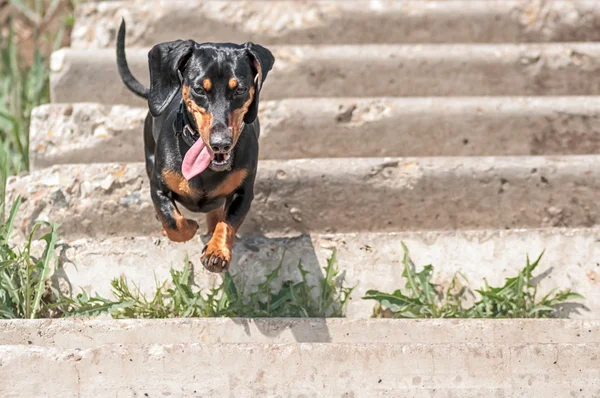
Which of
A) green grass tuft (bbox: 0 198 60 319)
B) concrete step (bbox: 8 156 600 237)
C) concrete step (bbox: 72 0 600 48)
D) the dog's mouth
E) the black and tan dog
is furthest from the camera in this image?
concrete step (bbox: 72 0 600 48)

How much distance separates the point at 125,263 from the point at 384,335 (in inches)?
44.8

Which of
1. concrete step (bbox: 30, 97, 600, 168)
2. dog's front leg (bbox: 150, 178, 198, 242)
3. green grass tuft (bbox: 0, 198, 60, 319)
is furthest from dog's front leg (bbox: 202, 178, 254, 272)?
concrete step (bbox: 30, 97, 600, 168)

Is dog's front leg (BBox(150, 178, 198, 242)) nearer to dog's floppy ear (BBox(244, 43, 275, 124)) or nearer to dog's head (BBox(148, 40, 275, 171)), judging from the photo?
dog's head (BBox(148, 40, 275, 171))

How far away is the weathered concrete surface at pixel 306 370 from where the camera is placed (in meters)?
2.72

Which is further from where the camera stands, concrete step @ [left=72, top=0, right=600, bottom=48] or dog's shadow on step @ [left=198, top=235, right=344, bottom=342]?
concrete step @ [left=72, top=0, right=600, bottom=48]

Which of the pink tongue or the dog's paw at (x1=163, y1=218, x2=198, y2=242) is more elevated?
the pink tongue

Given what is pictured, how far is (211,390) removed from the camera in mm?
2770

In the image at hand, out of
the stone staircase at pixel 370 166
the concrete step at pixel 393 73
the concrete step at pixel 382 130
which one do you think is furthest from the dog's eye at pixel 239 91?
the concrete step at pixel 393 73

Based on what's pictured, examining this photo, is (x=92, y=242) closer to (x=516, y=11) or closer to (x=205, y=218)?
(x=205, y=218)

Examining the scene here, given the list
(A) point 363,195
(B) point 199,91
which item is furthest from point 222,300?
(B) point 199,91

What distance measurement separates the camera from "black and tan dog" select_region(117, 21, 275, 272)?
9.31ft

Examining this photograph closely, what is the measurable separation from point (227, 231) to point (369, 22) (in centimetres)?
193

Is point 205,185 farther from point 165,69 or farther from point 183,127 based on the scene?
point 165,69

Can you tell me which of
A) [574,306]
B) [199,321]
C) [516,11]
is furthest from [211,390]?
[516,11]
